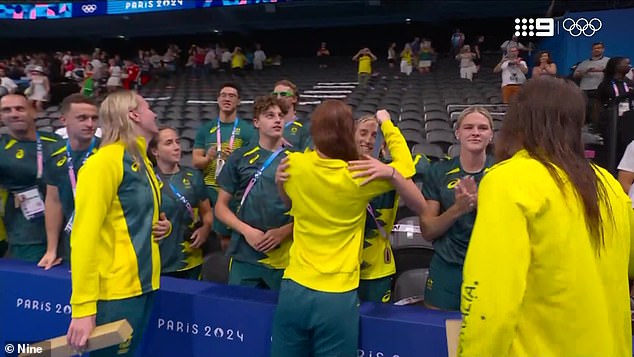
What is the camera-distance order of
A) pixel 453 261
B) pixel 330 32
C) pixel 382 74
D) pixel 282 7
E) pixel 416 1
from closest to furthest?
1. pixel 453 261
2. pixel 382 74
3. pixel 416 1
4. pixel 282 7
5. pixel 330 32

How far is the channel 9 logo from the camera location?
1140cm

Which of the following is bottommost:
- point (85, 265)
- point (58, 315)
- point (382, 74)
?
point (58, 315)

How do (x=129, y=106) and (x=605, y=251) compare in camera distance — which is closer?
(x=605, y=251)

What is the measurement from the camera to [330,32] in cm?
2009

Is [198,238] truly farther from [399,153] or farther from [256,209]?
[399,153]

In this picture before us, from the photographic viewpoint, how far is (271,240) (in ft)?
8.03

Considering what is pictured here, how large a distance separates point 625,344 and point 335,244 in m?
0.91

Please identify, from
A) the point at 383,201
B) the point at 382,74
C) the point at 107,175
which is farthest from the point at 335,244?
the point at 382,74

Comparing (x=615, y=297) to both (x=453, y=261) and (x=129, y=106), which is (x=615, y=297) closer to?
(x=453, y=261)

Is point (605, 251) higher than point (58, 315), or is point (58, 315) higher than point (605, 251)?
point (605, 251)

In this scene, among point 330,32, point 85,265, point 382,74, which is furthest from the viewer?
point 330,32

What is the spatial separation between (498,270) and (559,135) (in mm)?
359

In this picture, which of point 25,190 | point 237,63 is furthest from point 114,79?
point 25,190

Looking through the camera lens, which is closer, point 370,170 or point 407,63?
point 370,170
